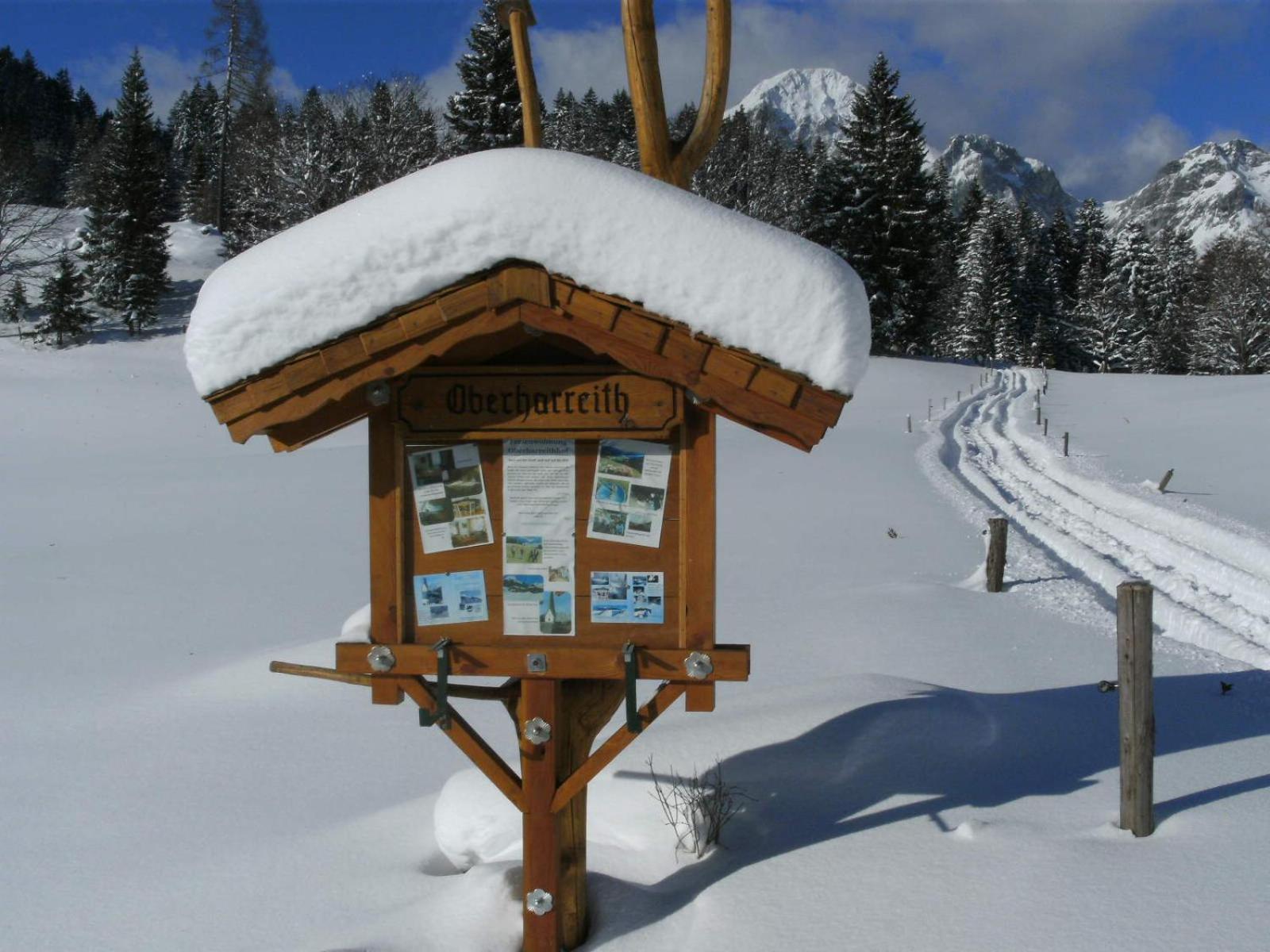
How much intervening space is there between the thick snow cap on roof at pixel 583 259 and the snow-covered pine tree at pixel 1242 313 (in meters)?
60.7

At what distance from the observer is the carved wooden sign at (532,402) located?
353 centimetres

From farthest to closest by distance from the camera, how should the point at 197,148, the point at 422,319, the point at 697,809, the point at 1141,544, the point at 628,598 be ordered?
the point at 197,148
the point at 1141,544
the point at 697,809
the point at 628,598
the point at 422,319

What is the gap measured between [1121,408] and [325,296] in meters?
37.5

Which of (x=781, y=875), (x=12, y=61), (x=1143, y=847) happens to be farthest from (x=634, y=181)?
(x=12, y=61)

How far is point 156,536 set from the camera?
1340 cm

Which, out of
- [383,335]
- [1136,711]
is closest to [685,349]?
[383,335]

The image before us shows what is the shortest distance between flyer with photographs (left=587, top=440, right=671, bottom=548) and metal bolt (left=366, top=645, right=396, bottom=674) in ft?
2.88

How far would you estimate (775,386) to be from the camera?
3.25m

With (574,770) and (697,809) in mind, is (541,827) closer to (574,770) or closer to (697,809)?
(574,770)

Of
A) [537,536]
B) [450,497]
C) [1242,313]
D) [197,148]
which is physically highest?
[197,148]

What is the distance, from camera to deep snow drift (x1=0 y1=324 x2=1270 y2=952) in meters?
3.83

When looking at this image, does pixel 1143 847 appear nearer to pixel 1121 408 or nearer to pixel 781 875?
pixel 781 875

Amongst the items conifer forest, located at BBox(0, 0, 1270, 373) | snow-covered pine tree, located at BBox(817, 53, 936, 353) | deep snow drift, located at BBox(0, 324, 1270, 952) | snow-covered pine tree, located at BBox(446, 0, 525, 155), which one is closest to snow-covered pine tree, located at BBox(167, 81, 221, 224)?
conifer forest, located at BBox(0, 0, 1270, 373)

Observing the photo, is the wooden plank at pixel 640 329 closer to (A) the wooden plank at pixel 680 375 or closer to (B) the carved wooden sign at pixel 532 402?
(A) the wooden plank at pixel 680 375
